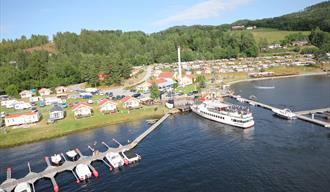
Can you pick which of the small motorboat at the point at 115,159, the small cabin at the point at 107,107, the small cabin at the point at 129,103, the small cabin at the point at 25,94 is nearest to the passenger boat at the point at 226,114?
the small cabin at the point at 129,103

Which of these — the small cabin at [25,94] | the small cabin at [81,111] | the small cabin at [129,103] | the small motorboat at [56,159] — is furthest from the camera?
the small cabin at [25,94]

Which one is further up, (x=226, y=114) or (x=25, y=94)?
(x=25, y=94)

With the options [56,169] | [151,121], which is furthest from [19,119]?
[151,121]

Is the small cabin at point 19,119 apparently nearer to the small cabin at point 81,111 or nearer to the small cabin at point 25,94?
the small cabin at point 81,111

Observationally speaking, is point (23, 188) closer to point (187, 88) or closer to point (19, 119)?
point (19, 119)

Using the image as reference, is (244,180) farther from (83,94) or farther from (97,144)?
(83,94)

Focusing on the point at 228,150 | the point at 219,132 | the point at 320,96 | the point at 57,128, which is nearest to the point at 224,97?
the point at 320,96
